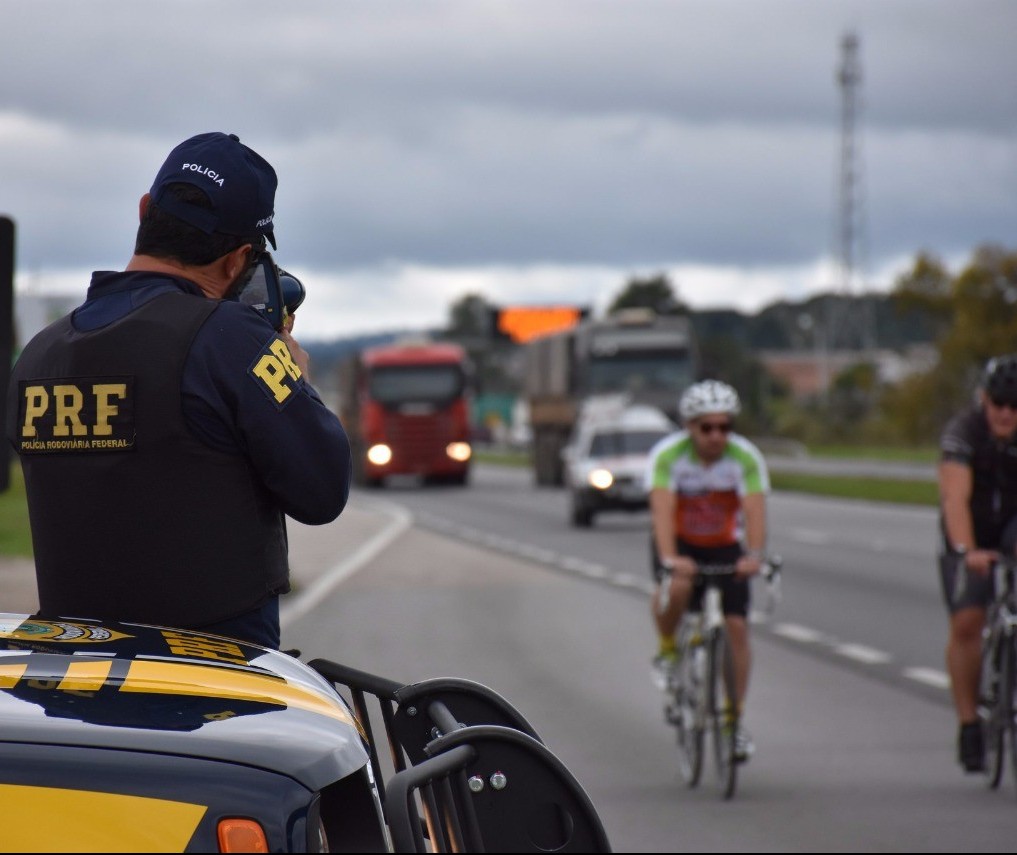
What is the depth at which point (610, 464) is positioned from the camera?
32969 millimetres

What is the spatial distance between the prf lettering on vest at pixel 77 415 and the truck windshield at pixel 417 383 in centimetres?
4990

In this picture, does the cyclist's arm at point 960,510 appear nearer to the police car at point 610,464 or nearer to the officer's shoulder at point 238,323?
the officer's shoulder at point 238,323

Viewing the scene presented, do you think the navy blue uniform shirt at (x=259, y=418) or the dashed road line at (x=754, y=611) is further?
the dashed road line at (x=754, y=611)

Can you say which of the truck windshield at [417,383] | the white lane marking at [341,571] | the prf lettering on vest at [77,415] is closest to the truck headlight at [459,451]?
the truck windshield at [417,383]

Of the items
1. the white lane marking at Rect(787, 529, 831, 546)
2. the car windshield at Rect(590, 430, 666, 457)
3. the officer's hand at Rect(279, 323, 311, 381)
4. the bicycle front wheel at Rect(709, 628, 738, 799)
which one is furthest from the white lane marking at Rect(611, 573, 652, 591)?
the officer's hand at Rect(279, 323, 311, 381)

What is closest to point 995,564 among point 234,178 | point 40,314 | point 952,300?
point 234,178

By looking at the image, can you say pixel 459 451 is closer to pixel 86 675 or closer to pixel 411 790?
pixel 86 675

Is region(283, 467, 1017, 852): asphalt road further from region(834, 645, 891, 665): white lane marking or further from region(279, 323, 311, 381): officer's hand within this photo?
region(279, 323, 311, 381): officer's hand

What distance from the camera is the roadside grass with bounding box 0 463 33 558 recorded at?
938 inches

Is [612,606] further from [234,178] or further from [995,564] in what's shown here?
[234,178]

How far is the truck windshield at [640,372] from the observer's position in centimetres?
4334

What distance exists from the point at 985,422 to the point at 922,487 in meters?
34.0

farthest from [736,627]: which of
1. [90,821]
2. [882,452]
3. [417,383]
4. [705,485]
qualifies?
[882,452]

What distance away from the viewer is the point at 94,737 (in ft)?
8.73
